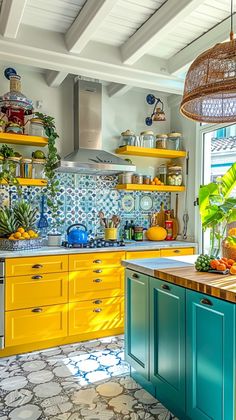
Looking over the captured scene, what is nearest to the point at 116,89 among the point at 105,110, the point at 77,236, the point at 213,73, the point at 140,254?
the point at 105,110

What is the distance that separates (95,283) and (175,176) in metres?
1.77

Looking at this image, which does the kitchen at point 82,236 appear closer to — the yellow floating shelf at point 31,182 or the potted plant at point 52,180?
the potted plant at point 52,180

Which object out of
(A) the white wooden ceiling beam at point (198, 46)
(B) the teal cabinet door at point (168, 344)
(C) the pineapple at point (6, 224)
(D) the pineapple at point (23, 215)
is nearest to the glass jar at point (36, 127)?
(D) the pineapple at point (23, 215)

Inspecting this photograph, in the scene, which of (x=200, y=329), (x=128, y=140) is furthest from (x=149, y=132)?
(x=200, y=329)

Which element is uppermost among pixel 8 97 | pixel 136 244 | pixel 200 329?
pixel 8 97

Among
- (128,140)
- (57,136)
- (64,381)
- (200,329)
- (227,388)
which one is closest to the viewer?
(227,388)

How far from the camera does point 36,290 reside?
9.77ft

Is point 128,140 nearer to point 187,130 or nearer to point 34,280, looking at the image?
point 187,130

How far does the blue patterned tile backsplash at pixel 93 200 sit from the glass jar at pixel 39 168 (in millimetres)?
167

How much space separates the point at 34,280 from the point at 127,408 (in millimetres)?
1356

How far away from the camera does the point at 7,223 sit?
10.6ft

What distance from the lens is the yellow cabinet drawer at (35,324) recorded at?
Result: 288 centimetres

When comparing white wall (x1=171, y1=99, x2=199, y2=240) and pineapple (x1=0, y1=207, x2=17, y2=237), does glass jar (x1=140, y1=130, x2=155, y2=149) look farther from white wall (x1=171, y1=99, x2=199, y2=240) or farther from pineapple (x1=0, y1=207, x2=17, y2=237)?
pineapple (x1=0, y1=207, x2=17, y2=237)

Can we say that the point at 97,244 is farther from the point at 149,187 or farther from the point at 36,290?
the point at 149,187
